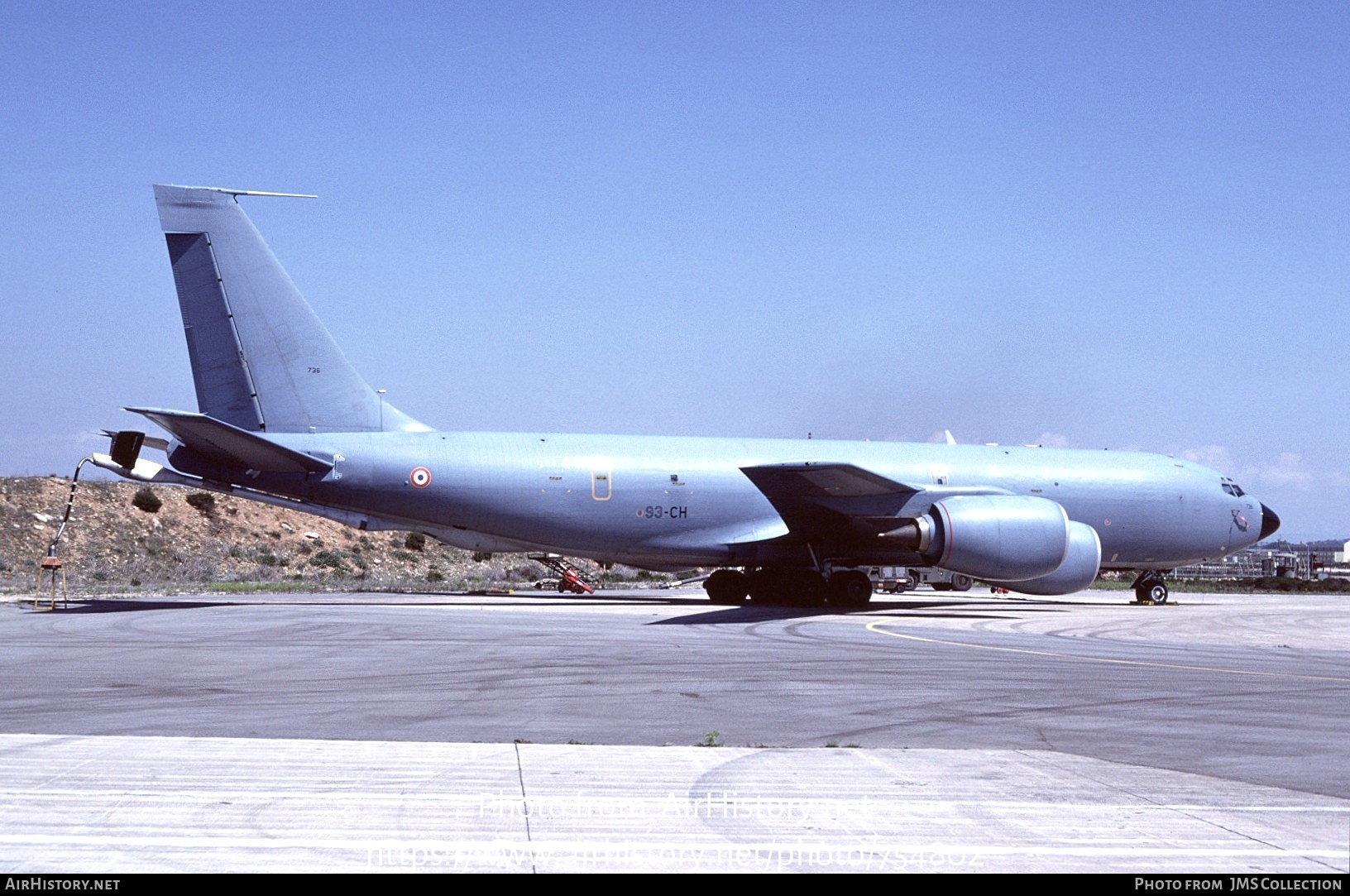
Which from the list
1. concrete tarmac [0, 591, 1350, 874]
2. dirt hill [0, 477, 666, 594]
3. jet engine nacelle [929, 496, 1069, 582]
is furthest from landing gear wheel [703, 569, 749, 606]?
dirt hill [0, 477, 666, 594]

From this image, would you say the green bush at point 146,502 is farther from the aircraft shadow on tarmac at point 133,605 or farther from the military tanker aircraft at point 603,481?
the military tanker aircraft at point 603,481

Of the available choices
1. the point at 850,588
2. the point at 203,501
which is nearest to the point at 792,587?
the point at 850,588

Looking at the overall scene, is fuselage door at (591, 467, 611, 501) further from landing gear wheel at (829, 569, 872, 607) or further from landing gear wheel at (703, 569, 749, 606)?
landing gear wheel at (829, 569, 872, 607)

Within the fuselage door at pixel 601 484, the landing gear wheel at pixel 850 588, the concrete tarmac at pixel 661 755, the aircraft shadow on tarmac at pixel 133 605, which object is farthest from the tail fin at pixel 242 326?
the landing gear wheel at pixel 850 588

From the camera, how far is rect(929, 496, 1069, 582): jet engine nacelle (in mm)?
27219

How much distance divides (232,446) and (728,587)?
45.2ft

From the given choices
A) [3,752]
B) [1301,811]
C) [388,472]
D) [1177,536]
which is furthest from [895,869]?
[1177,536]

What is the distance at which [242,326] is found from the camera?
27188 mm

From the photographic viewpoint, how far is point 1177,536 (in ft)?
112

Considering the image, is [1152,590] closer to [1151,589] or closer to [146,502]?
[1151,589]

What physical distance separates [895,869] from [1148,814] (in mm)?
2087

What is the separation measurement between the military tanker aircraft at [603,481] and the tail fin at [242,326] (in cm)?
4

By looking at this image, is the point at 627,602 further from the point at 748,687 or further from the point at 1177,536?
the point at 748,687

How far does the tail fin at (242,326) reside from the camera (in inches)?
1059
